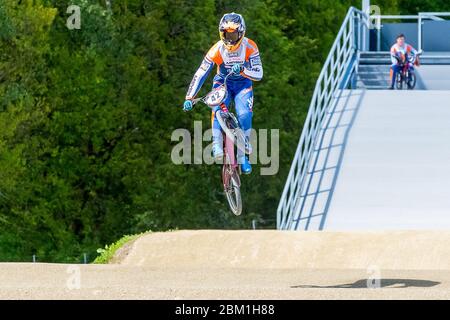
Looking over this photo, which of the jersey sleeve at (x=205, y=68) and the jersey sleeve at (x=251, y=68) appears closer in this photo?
the jersey sleeve at (x=251, y=68)

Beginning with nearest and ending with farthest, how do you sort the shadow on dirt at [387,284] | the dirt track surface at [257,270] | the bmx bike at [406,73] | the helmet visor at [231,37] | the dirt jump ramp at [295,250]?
1. the dirt track surface at [257,270]
2. the shadow on dirt at [387,284]
3. the helmet visor at [231,37]
4. the dirt jump ramp at [295,250]
5. the bmx bike at [406,73]

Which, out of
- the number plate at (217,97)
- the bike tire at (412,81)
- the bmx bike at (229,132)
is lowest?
the bike tire at (412,81)

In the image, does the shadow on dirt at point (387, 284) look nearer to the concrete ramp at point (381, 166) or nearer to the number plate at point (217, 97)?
the number plate at point (217, 97)

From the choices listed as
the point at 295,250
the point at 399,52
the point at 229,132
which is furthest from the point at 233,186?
the point at 399,52

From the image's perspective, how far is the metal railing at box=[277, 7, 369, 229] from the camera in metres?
31.9

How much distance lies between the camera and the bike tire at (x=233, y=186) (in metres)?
22.0

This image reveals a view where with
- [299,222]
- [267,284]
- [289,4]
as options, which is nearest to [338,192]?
[299,222]

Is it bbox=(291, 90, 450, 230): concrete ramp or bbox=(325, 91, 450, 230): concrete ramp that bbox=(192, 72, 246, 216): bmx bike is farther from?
bbox=(325, 91, 450, 230): concrete ramp

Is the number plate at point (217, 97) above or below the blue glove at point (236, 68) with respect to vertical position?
below

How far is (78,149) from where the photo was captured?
50062 millimetres

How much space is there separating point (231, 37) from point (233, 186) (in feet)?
6.11

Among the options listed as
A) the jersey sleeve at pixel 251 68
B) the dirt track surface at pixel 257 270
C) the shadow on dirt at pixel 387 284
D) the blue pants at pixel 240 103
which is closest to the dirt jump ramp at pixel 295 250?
the dirt track surface at pixel 257 270

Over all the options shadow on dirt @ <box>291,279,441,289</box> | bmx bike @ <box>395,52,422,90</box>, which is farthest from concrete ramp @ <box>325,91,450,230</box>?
shadow on dirt @ <box>291,279,441,289</box>

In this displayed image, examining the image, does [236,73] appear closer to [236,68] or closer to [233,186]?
[236,68]
